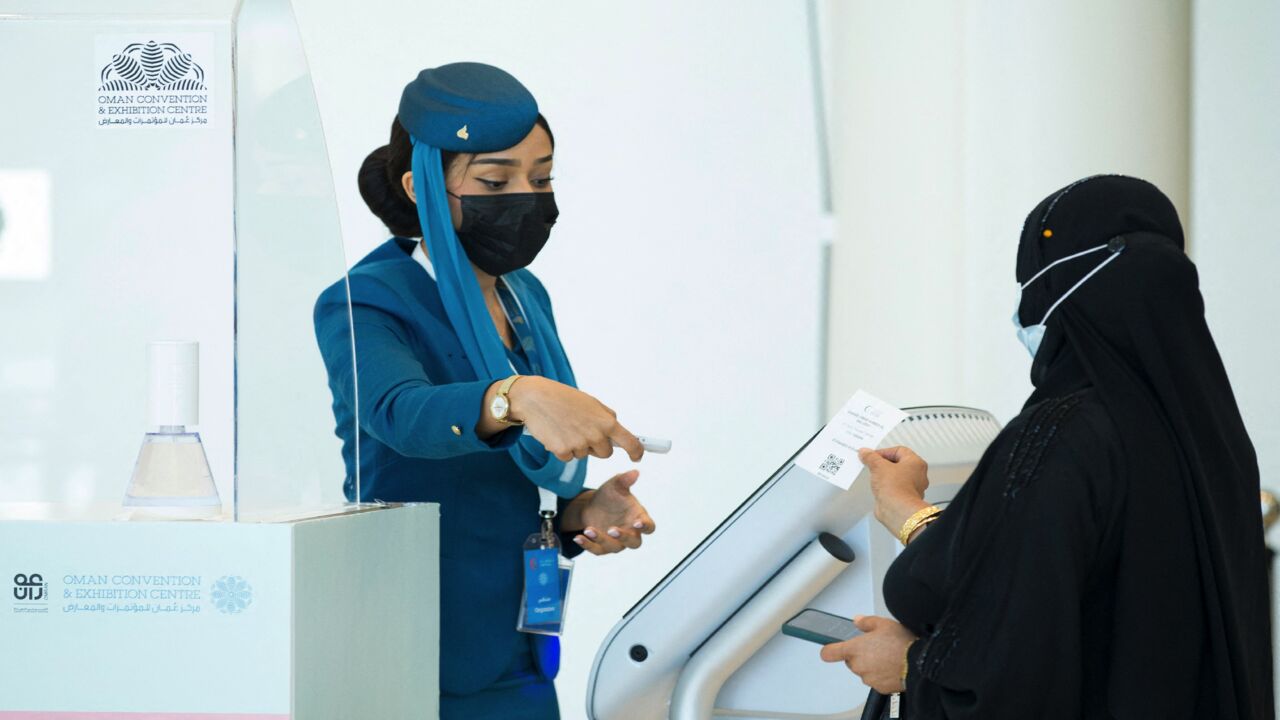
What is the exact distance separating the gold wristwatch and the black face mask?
0.40m

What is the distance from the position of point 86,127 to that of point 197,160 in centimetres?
11

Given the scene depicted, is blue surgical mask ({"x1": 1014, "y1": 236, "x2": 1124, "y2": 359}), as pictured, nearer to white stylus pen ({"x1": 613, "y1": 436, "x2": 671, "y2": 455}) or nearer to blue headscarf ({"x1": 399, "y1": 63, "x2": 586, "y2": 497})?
white stylus pen ({"x1": 613, "y1": 436, "x2": 671, "y2": 455})

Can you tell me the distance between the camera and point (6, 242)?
4.20 ft

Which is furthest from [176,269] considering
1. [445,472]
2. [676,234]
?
[676,234]

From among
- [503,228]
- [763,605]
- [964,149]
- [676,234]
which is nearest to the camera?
[763,605]

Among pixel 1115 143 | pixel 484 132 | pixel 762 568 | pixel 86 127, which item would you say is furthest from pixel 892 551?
pixel 1115 143

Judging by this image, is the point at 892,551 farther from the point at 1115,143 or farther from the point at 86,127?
the point at 1115,143

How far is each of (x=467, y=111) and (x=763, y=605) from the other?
0.83m

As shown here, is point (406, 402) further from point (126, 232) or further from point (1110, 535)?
point (1110, 535)

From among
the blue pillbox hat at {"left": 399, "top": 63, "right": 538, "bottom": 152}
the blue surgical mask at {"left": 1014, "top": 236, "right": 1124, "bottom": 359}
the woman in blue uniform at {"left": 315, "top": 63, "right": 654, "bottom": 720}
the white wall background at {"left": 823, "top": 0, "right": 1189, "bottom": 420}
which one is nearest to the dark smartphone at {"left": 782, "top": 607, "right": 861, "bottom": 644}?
the woman in blue uniform at {"left": 315, "top": 63, "right": 654, "bottom": 720}

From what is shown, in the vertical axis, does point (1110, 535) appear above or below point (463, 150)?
below

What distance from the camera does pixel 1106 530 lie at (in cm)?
131

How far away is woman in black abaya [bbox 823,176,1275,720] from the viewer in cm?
129

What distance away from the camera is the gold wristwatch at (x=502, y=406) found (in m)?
1.55
